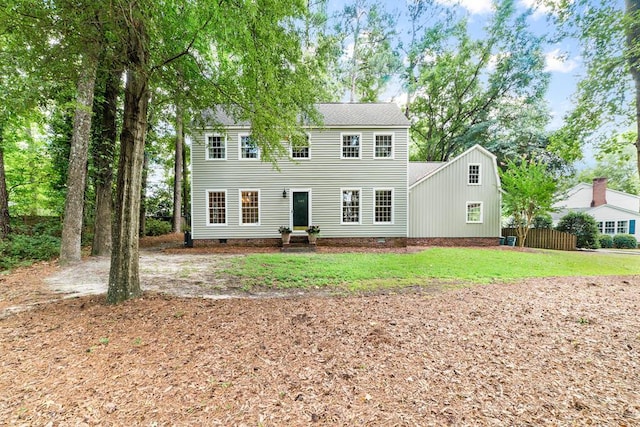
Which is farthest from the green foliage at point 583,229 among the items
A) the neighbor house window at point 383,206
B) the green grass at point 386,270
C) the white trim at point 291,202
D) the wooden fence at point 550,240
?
the white trim at point 291,202

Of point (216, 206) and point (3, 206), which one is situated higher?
point (216, 206)

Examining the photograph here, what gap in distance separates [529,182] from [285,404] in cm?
1460

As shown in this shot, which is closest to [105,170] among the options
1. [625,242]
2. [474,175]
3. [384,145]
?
[384,145]

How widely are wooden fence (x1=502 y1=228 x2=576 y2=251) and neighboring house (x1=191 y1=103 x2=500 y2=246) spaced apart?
8490mm

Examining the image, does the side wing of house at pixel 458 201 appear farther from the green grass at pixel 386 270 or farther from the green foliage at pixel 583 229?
the green foliage at pixel 583 229

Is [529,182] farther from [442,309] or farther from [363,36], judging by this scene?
[363,36]

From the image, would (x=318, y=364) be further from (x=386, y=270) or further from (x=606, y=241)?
(x=606, y=241)

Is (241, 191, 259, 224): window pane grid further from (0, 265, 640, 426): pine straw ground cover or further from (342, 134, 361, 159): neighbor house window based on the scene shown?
(0, 265, 640, 426): pine straw ground cover

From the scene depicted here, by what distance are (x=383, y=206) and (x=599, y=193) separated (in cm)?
2206

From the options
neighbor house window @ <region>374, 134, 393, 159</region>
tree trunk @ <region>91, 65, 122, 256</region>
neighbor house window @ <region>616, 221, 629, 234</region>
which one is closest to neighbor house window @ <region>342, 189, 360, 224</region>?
neighbor house window @ <region>374, 134, 393, 159</region>

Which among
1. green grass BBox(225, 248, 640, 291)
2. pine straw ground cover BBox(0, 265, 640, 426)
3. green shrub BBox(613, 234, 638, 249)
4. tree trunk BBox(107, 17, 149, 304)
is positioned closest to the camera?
pine straw ground cover BBox(0, 265, 640, 426)

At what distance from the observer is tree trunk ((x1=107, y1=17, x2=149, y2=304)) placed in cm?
A: 407

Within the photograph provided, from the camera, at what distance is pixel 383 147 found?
12234mm

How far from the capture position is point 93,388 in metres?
2.24
